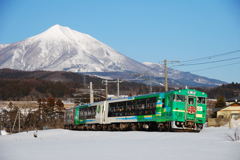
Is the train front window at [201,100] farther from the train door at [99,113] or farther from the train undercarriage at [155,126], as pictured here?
the train door at [99,113]

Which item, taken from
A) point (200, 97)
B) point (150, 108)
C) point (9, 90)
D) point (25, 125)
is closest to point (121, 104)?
point (150, 108)

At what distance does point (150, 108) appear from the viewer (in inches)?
1245

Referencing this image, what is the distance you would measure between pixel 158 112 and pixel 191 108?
2.30 meters

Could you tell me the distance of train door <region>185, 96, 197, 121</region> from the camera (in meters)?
29.7

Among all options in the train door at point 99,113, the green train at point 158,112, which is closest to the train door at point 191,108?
the green train at point 158,112

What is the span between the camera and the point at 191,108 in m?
30.0

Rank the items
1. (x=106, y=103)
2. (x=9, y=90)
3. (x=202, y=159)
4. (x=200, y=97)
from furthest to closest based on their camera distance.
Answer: (x=9, y=90)
(x=106, y=103)
(x=200, y=97)
(x=202, y=159)

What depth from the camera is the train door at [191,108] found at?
29745mm

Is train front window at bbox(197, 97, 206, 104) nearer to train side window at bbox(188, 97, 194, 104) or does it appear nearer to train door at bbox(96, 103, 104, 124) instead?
train side window at bbox(188, 97, 194, 104)

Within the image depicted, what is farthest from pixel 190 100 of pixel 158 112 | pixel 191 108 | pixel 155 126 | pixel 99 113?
pixel 99 113

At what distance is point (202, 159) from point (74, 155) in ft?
15.2

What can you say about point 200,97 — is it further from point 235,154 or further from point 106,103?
point 235,154

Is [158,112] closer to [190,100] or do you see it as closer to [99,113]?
[190,100]

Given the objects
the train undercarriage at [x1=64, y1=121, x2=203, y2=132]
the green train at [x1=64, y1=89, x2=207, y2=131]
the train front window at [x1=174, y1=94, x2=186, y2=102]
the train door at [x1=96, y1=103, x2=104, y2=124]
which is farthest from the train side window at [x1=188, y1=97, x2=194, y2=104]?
the train door at [x1=96, y1=103, x2=104, y2=124]
